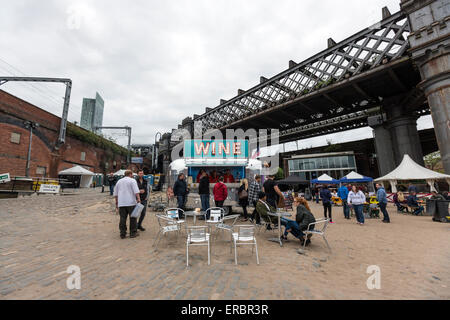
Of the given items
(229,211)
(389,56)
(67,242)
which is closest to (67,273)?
(67,242)

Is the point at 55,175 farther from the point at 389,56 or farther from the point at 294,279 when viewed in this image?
the point at 389,56

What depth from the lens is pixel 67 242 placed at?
188 inches

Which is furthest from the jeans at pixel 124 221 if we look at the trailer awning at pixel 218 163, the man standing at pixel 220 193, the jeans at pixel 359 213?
the jeans at pixel 359 213

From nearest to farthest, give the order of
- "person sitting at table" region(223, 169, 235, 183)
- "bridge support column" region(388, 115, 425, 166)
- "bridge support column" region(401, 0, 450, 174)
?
"person sitting at table" region(223, 169, 235, 183) → "bridge support column" region(401, 0, 450, 174) → "bridge support column" region(388, 115, 425, 166)

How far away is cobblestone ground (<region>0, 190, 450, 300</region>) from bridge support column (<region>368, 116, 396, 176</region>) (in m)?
18.8

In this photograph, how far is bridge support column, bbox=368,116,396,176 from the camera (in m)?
20.6

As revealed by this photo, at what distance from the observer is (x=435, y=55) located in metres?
13.0

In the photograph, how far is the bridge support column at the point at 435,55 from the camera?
1229cm

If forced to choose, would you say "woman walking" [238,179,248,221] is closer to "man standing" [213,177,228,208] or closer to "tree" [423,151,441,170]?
"man standing" [213,177,228,208]

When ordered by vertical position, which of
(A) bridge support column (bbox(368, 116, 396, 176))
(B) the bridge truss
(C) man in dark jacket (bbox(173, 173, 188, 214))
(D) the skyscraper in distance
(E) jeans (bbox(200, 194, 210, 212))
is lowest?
(E) jeans (bbox(200, 194, 210, 212))

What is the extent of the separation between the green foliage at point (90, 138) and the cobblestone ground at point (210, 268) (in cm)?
2634

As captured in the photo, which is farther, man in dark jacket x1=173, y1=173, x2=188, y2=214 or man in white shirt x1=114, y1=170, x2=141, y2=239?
man in dark jacket x1=173, y1=173, x2=188, y2=214

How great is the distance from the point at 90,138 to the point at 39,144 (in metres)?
9.10

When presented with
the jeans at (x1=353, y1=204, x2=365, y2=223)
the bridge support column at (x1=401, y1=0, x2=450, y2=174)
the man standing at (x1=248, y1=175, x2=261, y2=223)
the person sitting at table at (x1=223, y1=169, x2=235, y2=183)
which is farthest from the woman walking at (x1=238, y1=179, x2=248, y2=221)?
the bridge support column at (x1=401, y1=0, x2=450, y2=174)
